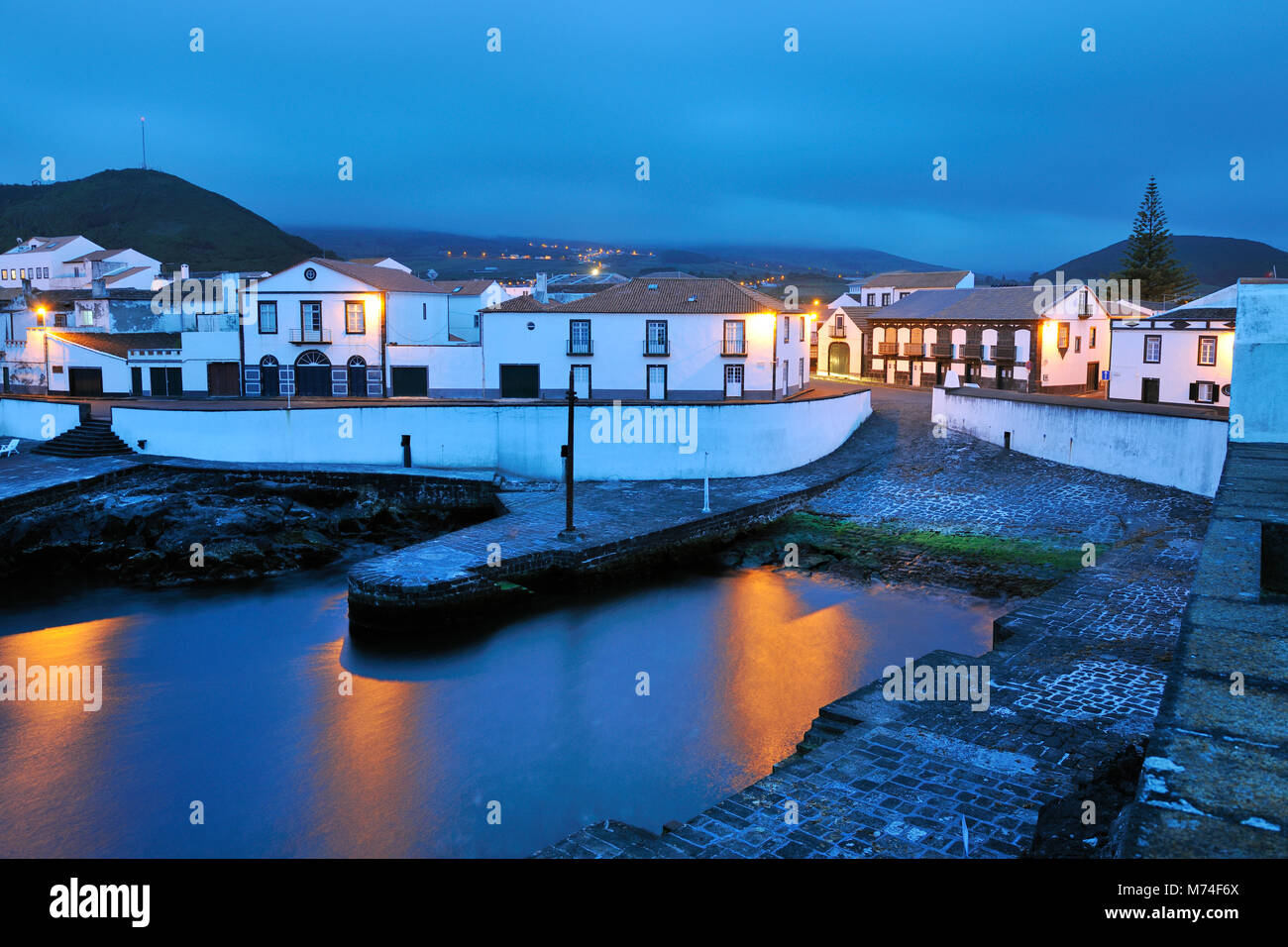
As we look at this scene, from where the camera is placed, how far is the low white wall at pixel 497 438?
28.3 meters

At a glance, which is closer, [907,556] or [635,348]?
[907,556]

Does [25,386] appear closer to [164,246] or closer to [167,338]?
[167,338]

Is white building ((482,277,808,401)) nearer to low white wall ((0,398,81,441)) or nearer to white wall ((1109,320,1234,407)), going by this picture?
white wall ((1109,320,1234,407))

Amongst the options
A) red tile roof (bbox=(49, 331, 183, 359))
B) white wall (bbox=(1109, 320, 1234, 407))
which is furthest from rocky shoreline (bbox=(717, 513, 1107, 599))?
red tile roof (bbox=(49, 331, 183, 359))

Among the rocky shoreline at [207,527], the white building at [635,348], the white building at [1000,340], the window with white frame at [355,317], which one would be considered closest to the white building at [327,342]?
the window with white frame at [355,317]

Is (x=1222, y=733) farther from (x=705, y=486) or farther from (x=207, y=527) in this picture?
(x=207, y=527)

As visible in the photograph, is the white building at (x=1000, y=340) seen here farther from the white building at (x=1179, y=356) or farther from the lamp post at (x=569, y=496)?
the lamp post at (x=569, y=496)

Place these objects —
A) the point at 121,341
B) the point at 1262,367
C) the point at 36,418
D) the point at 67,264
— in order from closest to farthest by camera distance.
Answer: the point at 1262,367 < the point at 36,418 < the point at 121,341 < the point at 67,264

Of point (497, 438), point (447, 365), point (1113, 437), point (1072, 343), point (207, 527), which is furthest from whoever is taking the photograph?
point (1072, 343)

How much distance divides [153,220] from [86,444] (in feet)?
348

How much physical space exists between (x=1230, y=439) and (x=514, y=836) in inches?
556

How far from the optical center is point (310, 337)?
38.2 m

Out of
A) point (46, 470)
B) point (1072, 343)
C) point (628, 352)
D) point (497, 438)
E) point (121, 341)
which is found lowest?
point (46, 470)

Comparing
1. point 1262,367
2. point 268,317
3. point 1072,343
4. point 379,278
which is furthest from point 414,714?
point 1072,343
